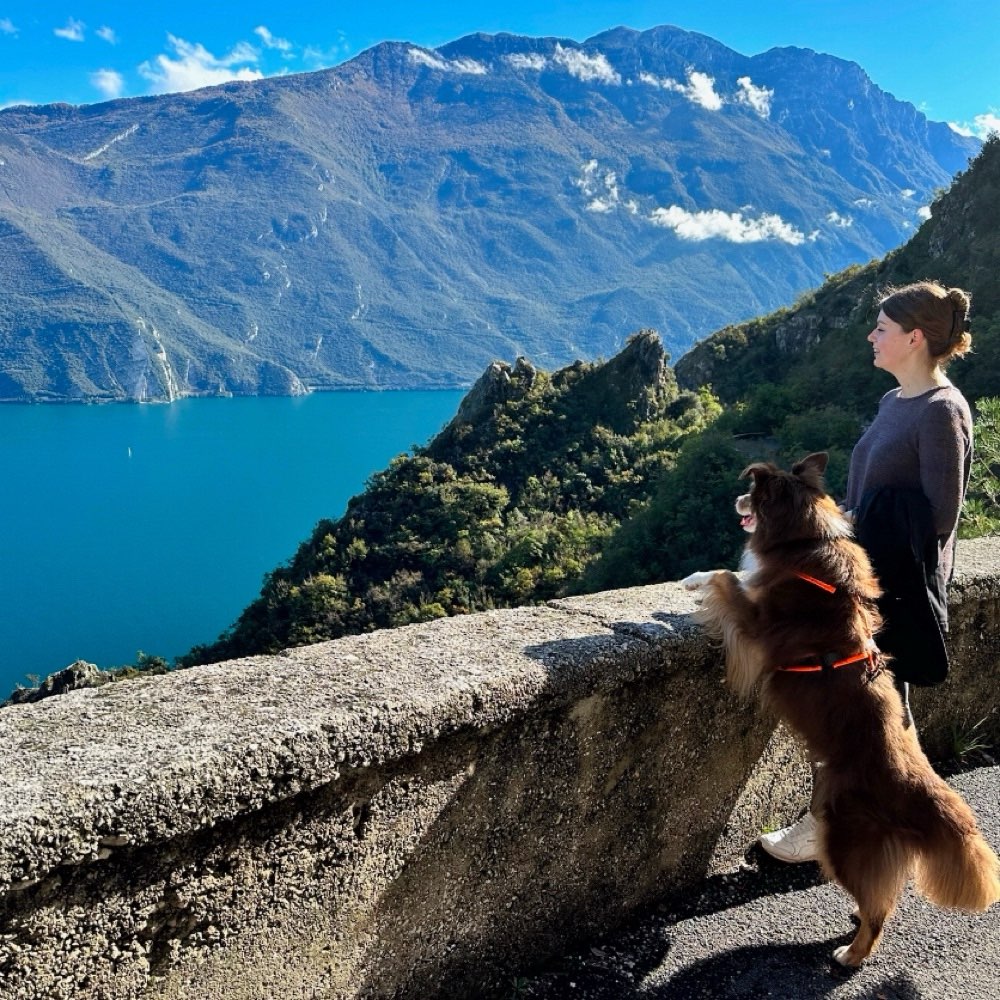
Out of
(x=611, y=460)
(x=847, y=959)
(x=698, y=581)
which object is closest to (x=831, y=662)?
(x=698, y=581)

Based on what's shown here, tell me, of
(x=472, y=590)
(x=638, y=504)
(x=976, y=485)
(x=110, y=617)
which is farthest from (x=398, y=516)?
(x=976, y=485)

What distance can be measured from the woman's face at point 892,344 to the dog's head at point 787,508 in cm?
48

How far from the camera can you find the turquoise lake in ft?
221

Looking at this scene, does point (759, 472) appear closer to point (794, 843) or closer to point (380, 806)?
point (794, 843)

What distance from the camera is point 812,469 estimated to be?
314cm

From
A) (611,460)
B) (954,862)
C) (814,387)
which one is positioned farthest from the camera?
(611,460)

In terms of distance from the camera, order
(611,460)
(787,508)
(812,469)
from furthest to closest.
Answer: (611,460) → (812,469) → (787,508)

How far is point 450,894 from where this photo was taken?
8.64ft

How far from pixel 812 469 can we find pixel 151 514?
110m

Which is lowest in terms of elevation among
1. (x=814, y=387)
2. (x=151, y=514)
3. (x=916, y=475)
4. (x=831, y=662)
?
(x=831, y=662)

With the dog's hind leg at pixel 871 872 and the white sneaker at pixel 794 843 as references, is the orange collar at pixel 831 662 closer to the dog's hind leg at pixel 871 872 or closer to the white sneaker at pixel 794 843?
Result: the dog's hind leg at pixel 871 872

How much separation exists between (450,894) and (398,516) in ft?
151

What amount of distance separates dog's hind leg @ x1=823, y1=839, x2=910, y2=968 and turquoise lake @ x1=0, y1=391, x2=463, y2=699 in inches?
2395

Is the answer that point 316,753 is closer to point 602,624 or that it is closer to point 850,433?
point 602,624
